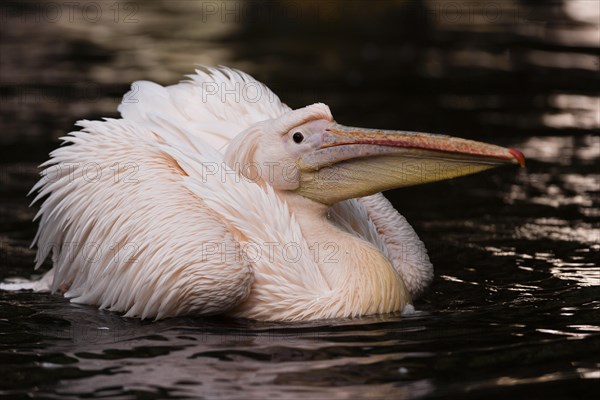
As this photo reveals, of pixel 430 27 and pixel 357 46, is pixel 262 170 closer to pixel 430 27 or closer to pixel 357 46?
pixel 357 46

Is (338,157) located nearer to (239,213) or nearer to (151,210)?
Answer: (239,213)

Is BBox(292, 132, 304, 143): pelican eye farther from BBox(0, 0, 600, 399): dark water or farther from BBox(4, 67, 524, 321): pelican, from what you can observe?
BBox(0, 0, 600, 399): dark water

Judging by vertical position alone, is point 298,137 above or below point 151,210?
above

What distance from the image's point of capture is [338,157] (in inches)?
249

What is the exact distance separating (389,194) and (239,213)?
12.3 ft

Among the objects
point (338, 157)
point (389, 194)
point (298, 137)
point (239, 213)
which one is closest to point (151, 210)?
point (239, 213)

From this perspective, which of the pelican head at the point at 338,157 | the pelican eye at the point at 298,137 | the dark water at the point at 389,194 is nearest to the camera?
the dark water at the point at 389,194

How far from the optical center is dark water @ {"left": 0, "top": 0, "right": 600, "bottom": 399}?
5.54 metres

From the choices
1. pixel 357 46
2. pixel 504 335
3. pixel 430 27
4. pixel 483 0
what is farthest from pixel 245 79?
pixel 483 0

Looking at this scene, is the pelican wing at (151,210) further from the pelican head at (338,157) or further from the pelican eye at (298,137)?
the pelican eye at (298,137)

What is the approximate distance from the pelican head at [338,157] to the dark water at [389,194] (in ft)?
2.65

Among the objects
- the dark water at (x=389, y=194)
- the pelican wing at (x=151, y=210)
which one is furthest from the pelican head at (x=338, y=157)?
the dark water at (x=389, y=194)

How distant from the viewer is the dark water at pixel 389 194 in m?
5.54

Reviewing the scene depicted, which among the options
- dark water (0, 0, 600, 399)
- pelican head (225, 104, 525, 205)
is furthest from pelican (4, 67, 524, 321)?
dark water (0, 0, 600, 399)
